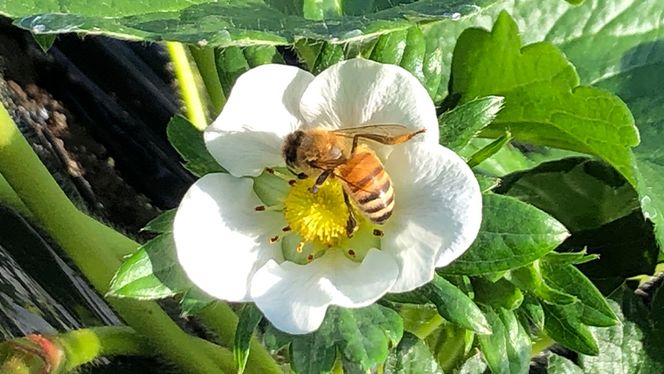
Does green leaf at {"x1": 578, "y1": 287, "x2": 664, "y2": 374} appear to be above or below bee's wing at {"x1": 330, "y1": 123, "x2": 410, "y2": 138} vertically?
below

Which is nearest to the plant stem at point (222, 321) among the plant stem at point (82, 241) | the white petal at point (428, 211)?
the plant stem at point (82, 241)

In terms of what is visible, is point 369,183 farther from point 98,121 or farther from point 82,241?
point 98,121

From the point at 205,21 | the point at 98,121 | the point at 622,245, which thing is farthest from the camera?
the point at 98,121

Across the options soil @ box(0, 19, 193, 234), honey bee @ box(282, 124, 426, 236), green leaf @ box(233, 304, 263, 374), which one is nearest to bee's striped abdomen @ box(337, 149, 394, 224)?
honey bee @ box(282, 124, 426, 236)

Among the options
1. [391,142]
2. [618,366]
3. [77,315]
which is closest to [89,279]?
[77,315]

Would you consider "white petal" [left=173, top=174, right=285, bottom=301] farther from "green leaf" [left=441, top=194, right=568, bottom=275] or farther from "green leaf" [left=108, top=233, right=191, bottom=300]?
"green leaf" [left=441, top=194, right=568, bottom=275]

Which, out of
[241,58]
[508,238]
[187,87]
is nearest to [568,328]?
[508,238]

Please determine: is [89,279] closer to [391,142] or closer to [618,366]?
[391,142]
